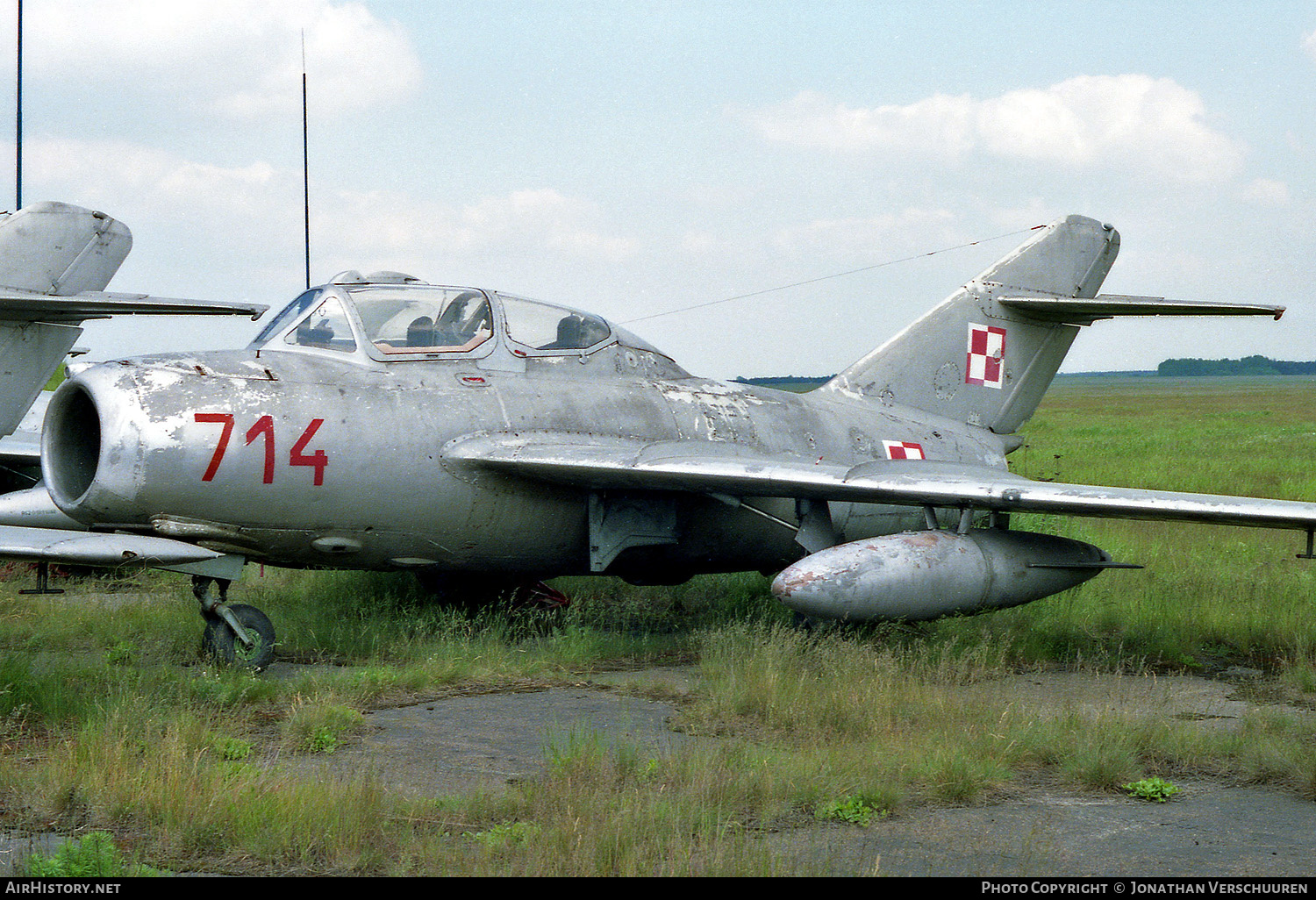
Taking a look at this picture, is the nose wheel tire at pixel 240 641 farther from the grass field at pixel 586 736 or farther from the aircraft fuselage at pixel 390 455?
the aircraft fuselage at pixel 390 455

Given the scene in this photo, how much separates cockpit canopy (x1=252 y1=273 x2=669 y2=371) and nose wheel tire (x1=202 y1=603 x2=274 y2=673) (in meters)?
1.97

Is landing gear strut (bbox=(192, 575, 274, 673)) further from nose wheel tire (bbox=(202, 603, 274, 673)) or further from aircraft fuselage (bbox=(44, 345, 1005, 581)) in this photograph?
aircraft fuselage (bbox=(44, 345, 1005, 581))

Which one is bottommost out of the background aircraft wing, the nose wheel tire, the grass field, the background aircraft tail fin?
the grass field

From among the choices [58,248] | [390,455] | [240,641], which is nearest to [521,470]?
[390,455]

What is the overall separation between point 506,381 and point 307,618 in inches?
111

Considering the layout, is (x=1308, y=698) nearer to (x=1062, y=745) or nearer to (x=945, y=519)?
(x=1062, y=745)

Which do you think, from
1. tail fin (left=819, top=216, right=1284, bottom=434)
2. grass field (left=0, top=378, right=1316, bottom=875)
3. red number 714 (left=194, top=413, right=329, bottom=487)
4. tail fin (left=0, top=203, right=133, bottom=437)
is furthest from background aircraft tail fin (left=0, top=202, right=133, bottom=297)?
tail fin (left=819, top=216, right=1284, bottom=434)

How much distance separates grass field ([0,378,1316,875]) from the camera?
192 inches

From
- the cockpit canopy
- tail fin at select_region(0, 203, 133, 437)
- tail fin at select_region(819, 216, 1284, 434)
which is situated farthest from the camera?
tail fin at select_region(0, 203, 133, 437)

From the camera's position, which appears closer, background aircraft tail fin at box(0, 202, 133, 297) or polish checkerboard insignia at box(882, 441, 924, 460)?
polish checkerboard insignia at box(882, 441, 924, 460)

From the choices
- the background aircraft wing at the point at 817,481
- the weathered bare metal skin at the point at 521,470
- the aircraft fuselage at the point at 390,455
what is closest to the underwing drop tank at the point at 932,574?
the weathered bare metal skin at the point at 521,470

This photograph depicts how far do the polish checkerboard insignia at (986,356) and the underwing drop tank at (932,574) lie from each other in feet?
10.7

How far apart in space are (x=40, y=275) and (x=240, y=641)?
23.4 ft
